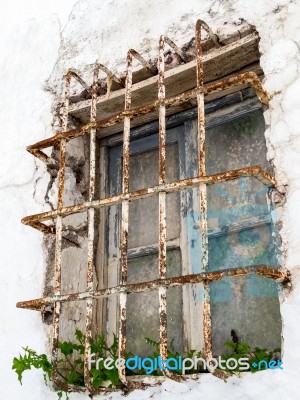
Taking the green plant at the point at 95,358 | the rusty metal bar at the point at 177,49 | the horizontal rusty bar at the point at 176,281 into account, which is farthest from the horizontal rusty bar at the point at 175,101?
the green plant at the point at 95,358

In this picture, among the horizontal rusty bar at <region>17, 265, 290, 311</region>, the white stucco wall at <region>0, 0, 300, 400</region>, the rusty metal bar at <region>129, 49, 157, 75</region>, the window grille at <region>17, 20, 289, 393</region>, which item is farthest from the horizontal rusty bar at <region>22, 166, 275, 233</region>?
the rusty metal bar at <region>129, 49, 157, 75</region>

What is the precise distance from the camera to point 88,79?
2.29 meters

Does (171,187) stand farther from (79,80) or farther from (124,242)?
(79,80)

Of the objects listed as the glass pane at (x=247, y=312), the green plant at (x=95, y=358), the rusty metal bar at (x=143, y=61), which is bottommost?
the green plant at (x=95, y=358)

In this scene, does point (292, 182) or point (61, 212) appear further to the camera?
point (61, 212)

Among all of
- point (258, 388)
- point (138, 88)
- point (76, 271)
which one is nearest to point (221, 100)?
point (138, 88)

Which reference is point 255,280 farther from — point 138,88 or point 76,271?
point 138,88

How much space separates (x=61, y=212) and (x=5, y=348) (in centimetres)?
58

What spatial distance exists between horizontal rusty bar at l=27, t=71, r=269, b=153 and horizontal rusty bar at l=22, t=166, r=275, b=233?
0.28 meters

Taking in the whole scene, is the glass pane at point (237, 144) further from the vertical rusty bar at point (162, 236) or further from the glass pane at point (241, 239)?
the vertical rusty bar at point (162, 236)

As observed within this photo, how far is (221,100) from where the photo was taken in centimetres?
210

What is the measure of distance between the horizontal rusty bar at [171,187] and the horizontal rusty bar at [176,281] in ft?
0.87

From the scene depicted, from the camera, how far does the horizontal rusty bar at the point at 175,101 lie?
5.44 feet

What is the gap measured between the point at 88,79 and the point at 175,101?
62 cm
